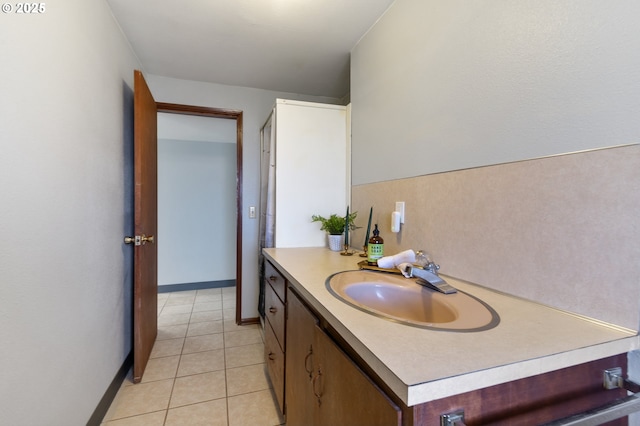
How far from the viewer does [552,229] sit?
2.62ft

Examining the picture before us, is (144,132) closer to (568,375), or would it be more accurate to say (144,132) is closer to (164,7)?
(164,7)

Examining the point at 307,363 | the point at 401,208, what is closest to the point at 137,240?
the point at 307,363

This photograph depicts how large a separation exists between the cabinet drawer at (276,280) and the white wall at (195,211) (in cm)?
262

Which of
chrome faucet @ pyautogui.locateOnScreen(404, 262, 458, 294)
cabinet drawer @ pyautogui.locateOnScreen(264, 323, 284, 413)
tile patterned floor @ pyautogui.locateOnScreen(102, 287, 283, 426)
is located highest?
chrome faucet @ pyautogui.locateOnScreen(404, 262, 458, 294)

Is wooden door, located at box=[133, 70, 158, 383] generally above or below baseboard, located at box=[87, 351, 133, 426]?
above

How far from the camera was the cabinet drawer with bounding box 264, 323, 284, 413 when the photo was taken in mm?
1398

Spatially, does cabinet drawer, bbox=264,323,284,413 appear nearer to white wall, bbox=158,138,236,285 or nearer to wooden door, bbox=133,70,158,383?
wooden door, bbox=133,70,158,383

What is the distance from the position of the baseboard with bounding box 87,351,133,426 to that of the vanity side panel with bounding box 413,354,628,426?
176 cm

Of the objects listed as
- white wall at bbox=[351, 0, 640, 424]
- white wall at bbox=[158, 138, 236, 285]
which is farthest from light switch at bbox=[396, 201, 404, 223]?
white wall at bbox=[158, 138, 236, 285]

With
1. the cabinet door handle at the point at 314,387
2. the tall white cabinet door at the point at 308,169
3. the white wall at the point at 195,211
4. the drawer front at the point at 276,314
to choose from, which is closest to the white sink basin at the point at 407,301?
the cabinet door handle at the point at 314,387

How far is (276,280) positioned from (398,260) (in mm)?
669

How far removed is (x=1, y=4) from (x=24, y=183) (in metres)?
0.56

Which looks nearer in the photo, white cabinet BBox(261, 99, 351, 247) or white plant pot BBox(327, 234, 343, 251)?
white plant pot BBox(327, 234, 343, 251)

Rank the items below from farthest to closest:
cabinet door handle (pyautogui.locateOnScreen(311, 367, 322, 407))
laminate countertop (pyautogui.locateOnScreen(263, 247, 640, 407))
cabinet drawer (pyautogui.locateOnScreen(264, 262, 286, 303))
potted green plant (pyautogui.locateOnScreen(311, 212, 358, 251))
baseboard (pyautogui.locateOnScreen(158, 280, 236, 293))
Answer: baseboard (pyautogui.locateOnScreen(158, 280, 236, 293)) < potted green plant (pyautogui.locateOnScreen(311, 212, 358, 251)) < cabinet drawer (pyautogui.locateOnScreen(264, 262, 286, 303)) < cabinet door handle (pyautogui.locateOnScreen(311, 367, 322, 407)) < laminate countertop (pyautogui.locateOnScreen(263, 247, 640, 407))
